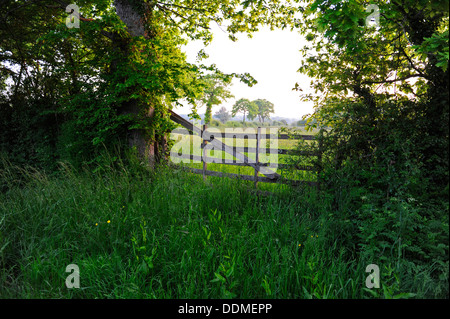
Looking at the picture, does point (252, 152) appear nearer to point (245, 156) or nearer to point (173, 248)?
point (245, 156)

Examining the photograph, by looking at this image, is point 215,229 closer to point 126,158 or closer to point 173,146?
point 126,158

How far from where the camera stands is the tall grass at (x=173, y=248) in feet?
8.98

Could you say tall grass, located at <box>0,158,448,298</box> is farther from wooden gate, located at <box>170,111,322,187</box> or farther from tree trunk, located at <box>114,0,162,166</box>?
tree trunk, located at <box>114,0,162,166</box>

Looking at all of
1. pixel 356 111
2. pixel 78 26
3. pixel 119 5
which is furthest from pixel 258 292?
pixel 119 5

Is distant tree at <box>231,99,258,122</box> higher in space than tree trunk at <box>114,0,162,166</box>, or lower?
higher

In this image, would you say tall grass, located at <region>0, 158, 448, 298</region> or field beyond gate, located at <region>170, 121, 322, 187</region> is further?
field beyond gate, located at <region>170, 121, 322, 187</region>

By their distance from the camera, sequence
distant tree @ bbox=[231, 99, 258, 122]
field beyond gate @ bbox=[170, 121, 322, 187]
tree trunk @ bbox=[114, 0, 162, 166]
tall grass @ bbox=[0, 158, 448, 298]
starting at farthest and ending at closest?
1. distant tree @ bbox=[231, 99, 258, 122]
2. tree trunk @ bbox=[114, 0, 162, 166]
3. field beyond gate @ bbox=[170, 121, 322, 187]
4. tall grass @ bbox=[0, 158, 448, 298]

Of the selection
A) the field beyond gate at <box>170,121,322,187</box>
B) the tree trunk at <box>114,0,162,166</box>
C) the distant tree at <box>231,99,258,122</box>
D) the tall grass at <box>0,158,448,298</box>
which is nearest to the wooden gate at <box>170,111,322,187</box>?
the field beyond gate at <box>170,121,322,187</box>

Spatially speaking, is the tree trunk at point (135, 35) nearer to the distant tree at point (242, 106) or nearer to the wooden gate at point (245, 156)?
the wooden gate at point (245, 156)

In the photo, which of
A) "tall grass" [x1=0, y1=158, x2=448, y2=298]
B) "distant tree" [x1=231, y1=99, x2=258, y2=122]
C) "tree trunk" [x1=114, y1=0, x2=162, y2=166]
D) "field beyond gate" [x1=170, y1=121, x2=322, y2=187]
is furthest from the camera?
"distant tree" [x1=231, y1=99, x2=258, y2=122]

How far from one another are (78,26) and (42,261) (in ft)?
17.8

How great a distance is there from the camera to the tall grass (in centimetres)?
274

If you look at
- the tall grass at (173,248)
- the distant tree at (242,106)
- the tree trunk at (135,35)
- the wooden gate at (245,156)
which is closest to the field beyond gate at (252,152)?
the wooden gate at (245,156)

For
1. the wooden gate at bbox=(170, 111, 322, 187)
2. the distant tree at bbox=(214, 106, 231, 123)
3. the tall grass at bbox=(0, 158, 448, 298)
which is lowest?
the tall grass at bbox=(0, 158, 448, 298)
